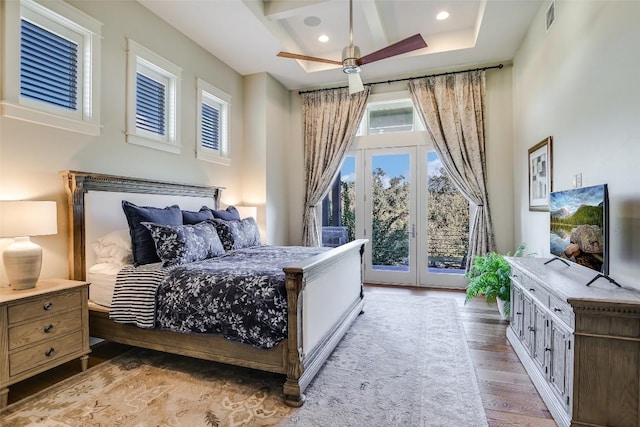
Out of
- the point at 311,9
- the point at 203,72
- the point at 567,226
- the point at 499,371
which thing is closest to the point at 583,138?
the point at 567,226

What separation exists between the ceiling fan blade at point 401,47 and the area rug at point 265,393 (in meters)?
2.72

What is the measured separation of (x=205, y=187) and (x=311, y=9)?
2.51m


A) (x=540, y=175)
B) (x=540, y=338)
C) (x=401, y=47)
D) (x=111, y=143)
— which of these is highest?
(x=401, y=47)

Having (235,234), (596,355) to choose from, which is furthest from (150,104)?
(596,355)

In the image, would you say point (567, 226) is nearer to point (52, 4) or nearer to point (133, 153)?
point (133, 153)

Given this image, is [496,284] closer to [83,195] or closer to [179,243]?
[179,243]

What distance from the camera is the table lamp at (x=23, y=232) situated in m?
2.16

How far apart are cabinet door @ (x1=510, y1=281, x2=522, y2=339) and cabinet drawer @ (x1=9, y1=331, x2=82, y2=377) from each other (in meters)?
3.55

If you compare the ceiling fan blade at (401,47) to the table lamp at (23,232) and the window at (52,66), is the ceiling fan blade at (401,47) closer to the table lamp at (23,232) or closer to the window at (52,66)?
the window at (52,66)

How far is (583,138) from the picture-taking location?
2619 mm

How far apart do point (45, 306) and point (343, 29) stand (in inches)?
169

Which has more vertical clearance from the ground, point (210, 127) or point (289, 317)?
point (210, 127)

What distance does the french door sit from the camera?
5.21 meters

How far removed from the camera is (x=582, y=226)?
2186 millimetres
